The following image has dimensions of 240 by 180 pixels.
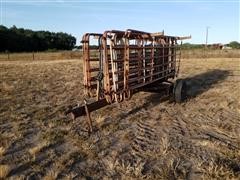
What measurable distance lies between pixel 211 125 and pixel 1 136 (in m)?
4.91

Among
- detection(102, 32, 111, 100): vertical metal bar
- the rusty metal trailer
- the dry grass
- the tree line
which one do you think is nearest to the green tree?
the tree line

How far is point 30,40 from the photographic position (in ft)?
274

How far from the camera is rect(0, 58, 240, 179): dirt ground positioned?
18.9 feet

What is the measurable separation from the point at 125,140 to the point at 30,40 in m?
79.9

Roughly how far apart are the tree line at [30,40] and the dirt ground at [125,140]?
219 ft

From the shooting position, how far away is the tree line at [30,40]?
75.5 meters

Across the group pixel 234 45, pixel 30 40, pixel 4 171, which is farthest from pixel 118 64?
pixel 234 45

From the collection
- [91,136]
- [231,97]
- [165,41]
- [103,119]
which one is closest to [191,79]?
[231,97]

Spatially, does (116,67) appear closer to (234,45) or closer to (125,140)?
(125,140)

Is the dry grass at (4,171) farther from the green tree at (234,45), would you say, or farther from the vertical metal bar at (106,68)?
the green tree at (234,45)

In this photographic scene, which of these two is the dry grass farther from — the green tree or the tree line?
the green tree

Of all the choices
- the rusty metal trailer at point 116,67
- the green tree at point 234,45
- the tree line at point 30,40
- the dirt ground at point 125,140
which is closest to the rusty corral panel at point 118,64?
the rusty metal trailer at point 116,67

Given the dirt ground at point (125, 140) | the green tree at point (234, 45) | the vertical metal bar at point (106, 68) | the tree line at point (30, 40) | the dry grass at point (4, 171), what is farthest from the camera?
the green tree at point (234, 45)

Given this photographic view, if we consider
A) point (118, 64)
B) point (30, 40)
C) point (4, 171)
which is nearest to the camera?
point (4, 171)
